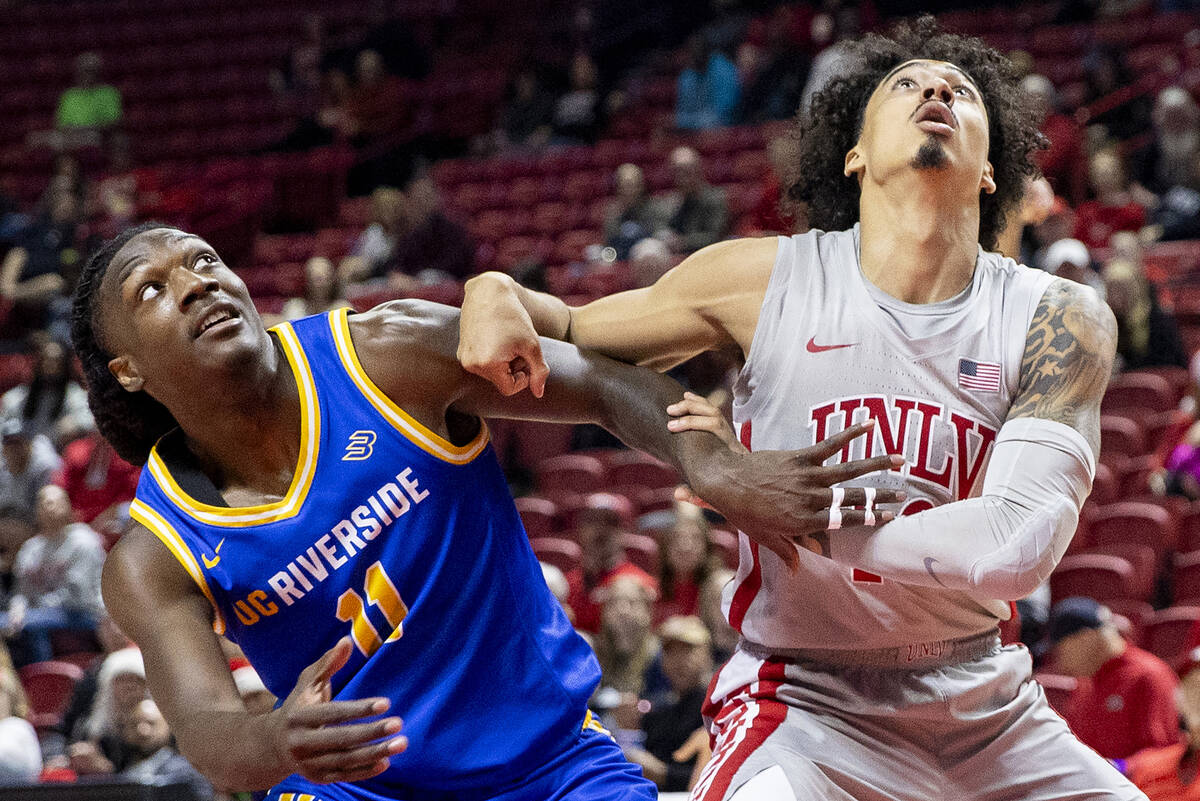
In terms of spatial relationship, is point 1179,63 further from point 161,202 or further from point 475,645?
point 475,645

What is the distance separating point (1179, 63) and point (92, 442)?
7598 millimetres

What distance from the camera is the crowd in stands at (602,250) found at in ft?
17.6

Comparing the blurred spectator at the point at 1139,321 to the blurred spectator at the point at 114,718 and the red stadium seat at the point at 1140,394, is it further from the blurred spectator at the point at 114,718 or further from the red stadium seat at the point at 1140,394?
the blurred spectator at the point at 114,718

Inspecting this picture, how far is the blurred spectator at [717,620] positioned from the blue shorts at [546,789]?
3193 mm

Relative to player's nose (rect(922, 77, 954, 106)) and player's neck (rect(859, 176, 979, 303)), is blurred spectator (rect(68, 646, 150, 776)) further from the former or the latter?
player's nose (rect(922, 77, 954, 106))

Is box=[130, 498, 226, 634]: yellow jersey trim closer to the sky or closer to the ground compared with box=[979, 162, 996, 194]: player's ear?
closer to the ground

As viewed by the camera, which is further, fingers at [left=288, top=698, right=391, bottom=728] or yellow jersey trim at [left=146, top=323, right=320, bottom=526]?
yellow jersey trim at [left=146, top=323, right=320, bottom=526]

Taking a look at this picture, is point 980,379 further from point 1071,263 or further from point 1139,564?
point 1071,263

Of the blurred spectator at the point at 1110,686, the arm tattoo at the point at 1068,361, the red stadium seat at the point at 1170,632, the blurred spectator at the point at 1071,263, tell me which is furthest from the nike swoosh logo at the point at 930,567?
the blurred spectator at the point at 1071,263

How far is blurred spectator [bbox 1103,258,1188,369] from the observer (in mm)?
6812

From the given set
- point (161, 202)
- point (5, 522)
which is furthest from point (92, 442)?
point (161, 202)

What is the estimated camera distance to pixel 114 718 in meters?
5.54

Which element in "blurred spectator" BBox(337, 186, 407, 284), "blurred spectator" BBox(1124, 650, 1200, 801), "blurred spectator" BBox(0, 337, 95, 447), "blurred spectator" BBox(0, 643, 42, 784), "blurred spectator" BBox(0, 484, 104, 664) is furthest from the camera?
"blurred spectator" BBox(337, 186, 407, 284)

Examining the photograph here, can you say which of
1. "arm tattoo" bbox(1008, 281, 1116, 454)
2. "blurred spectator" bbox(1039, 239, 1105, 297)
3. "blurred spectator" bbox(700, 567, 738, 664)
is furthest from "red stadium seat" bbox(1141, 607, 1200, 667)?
"arm tattoo" bbox(1008, 281, 1116, 454)
